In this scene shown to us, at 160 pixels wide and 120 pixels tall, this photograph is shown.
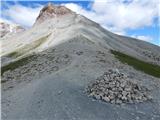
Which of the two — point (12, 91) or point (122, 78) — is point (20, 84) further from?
point (122, 78)

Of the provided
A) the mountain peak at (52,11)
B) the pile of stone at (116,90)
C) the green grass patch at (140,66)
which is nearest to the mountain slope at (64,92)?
the pile of stone at (116,90)

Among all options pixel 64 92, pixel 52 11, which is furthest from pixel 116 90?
pixel 52 11

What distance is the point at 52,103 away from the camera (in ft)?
125

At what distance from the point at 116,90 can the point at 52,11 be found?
125 meters

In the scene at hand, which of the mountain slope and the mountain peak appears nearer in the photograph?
the mountain slope

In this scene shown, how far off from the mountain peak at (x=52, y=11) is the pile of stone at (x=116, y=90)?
11491 centimetres

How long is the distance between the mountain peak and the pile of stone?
11491 centimetres

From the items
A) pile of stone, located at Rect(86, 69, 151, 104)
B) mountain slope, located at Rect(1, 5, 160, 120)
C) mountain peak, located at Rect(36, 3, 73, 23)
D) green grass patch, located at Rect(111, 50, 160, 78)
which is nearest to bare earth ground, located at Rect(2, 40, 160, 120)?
mountain slope, located at Rect(1, 5, 160, 120)

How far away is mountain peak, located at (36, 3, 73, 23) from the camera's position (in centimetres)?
15512

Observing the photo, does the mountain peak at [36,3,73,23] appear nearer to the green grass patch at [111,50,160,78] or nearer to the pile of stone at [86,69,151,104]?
the green grass patch at [111,50,160,78]

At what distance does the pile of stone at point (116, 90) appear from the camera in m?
38.7

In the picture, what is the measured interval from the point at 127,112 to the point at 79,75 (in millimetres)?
14120

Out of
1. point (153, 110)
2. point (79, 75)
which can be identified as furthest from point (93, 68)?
point (153, 110)

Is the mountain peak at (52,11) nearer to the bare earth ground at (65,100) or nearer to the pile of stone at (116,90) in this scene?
the bare earth ground at (65,100)
